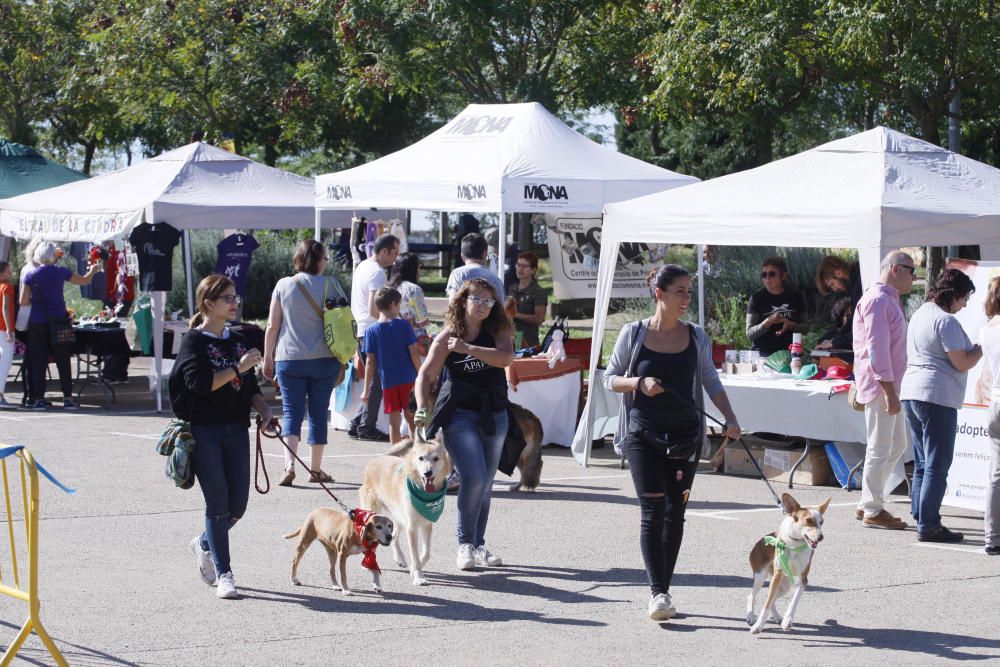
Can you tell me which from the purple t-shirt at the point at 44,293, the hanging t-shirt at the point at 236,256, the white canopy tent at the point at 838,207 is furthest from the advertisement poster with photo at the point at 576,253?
the purple t-shirt at the point at 44,293

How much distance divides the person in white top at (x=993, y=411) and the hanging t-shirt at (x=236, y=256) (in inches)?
401

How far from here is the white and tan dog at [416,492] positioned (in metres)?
7.03

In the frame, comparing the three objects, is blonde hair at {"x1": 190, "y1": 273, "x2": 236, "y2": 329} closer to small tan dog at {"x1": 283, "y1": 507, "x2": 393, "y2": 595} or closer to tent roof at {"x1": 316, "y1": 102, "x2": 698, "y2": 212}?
small tan dog at {"x1": 283, "y1": 507, "x2": 393, "y2": 595}

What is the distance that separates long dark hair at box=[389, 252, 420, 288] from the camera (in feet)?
37.6

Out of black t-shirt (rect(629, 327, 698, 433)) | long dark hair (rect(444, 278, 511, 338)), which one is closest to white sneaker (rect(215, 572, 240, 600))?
long dark hair (rect(444, 278, 511, 338))

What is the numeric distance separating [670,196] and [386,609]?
556 cm

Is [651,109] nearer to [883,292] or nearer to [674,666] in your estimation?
[883,292]

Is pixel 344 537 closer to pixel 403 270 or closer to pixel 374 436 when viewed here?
pixel 403 270

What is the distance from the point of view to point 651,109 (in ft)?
75.5

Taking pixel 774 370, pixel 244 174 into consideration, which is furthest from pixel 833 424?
pixel 244 174

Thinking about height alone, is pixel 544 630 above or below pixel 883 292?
below

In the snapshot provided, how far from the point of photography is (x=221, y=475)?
671cm

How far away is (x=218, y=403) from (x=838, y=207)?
5.37m

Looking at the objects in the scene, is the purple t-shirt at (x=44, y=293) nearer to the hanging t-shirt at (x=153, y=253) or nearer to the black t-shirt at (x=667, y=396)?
the hanging t-shirt at (x=153, y=253)
